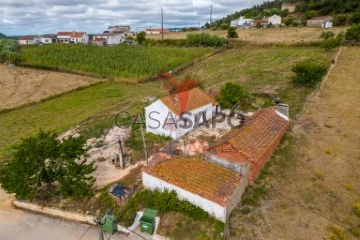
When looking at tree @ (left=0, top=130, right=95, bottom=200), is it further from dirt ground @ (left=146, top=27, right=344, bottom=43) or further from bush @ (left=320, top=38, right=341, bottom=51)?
dirt ground @ (left=146, top=27, right=344, bottom=43)

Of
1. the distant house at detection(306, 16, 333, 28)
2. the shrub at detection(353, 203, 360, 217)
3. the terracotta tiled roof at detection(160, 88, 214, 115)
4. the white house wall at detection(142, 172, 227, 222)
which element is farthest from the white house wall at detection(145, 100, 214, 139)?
the distant house at detection(306, 16, 333, 28)

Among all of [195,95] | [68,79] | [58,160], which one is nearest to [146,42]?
[68,79]

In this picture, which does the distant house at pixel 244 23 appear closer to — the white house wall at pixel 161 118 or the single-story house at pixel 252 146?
the white house wall at pixel 161 118

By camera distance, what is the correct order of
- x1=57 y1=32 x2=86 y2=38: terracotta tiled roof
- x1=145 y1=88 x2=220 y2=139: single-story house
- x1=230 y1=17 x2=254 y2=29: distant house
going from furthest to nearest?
x1=57 y1=32 x2=86 y2=38: terracotta tiled roof
x1=230 y1=17 x2=254 y2=29: distant house
x1=145 y1=88 x2=220 y2=139: single-story house

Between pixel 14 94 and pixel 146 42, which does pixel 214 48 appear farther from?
pixel 14 94

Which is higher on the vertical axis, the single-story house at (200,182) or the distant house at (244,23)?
the distant house at (244,23)

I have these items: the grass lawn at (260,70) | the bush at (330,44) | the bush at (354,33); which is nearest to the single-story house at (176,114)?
the grass lawn at (260,70)
